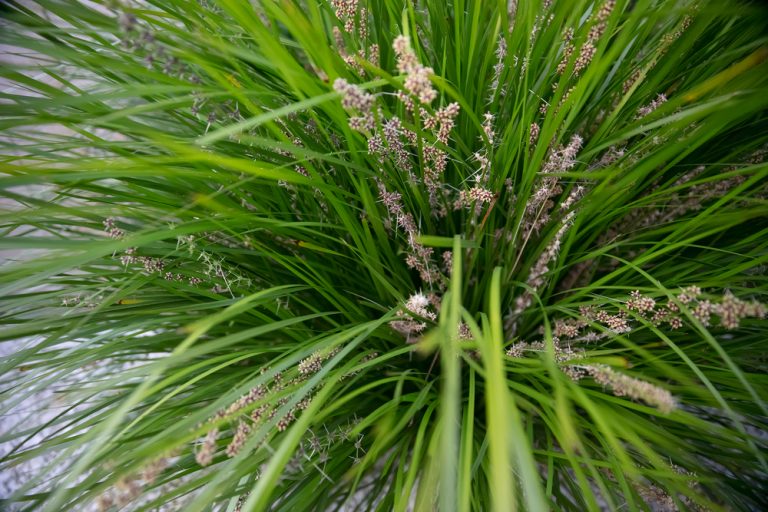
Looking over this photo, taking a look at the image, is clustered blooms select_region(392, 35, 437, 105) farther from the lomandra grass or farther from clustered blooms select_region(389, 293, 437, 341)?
clustered blooms select_region(389, 293, 437, 341)

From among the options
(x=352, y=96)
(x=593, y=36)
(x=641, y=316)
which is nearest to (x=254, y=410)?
(x=352, y=96)

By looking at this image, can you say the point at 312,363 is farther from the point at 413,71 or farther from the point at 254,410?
the point at 413,71

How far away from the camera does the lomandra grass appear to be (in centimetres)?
56

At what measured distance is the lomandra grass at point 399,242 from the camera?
56 centimetres

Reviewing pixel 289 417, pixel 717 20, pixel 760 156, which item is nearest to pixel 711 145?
pixel 760 156

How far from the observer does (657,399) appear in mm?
357

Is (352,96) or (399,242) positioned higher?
(352,96)

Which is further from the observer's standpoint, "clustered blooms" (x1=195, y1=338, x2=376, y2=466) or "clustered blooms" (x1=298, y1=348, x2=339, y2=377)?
"clustered blooms" (x1=298, y1=348, x2=339, y2=377)

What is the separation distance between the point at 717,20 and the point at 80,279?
4.12 feet

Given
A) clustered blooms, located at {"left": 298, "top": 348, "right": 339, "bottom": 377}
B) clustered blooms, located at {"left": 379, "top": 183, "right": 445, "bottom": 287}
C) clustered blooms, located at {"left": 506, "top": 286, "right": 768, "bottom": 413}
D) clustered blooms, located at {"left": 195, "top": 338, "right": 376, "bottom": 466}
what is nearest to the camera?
clustered blooms, located at {"left": 506, "top": 286, "right": 768, "bottom": 413}

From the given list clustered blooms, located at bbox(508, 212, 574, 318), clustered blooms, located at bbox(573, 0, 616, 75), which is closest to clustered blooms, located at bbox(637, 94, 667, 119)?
clustered blooms, located at bbox(573, 0, 616, 75)

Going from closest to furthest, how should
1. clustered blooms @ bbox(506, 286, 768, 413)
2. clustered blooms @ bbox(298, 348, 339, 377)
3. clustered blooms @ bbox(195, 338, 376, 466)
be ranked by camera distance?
clustered blooms @ bbox(506, 286, 768, 413) → clustered blooms @ bbox(195, 338, 376, 466) → clustered blooms @ bbox(298, 348, 339, 377)

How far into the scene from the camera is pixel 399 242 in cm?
88

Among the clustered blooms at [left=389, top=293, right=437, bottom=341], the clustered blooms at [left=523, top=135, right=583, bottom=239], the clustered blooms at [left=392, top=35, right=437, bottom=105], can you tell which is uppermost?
the clustered blooms at [left=392, top=35, right=437, bottom=105]
